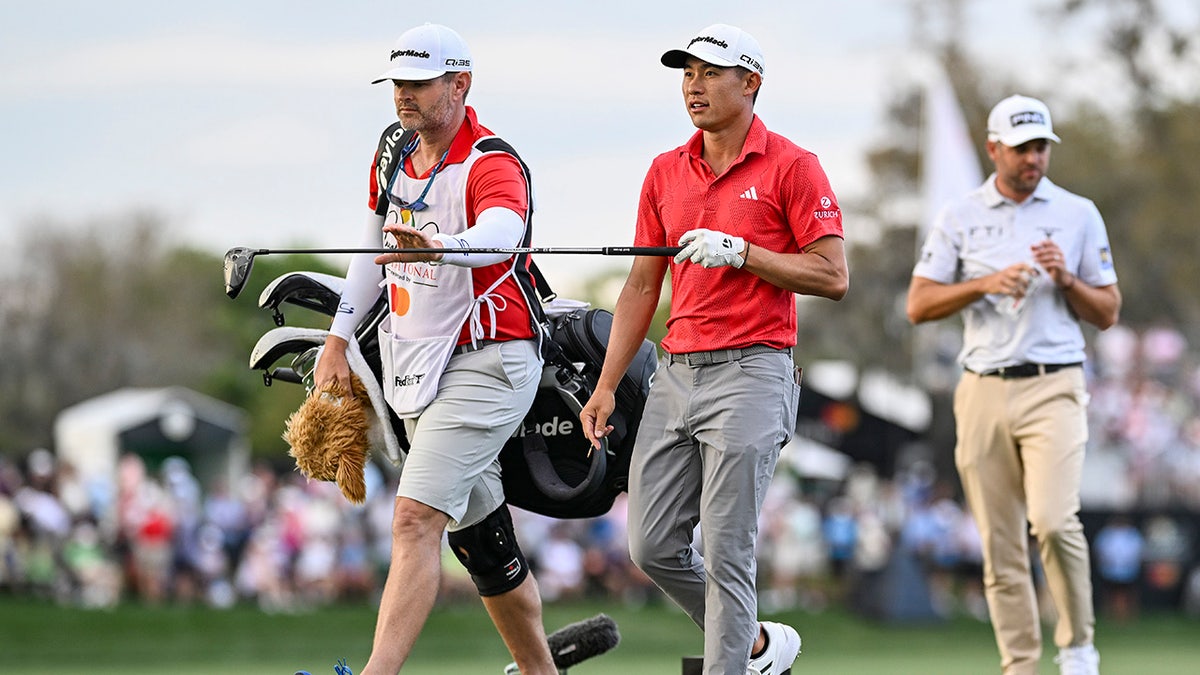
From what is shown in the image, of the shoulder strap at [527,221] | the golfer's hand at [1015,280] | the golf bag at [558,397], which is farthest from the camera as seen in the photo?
the golfer's hand at [1015,280]

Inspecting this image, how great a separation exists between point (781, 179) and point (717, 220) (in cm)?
28

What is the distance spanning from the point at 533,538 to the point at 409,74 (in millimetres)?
18598

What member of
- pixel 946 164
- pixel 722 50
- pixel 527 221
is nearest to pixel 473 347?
pixel 527 221

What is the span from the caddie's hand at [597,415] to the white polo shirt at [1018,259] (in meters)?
2.49

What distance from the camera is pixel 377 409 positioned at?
690 centimetres

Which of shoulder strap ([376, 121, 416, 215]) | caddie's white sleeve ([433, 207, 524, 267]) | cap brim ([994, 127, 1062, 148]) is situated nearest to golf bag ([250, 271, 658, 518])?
shoulder strap ([376, 121, 416, 215])

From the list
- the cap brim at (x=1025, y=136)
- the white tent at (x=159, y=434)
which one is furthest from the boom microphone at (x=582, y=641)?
the white tent at (x=159, y=434)

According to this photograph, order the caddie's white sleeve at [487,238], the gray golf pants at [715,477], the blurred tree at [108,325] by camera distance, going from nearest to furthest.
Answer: the caddie's white sleeve at [487,238] < the gray golf pants at [715,477] < the blurred tree at [108,325]

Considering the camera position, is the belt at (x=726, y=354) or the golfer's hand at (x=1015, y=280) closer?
the belt at (x=726, y=354)

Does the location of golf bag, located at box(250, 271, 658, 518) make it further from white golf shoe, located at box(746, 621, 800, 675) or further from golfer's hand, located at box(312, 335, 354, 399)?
white golf shoe, located at box(746, 621, 800, 675)

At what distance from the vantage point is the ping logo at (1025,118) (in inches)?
325

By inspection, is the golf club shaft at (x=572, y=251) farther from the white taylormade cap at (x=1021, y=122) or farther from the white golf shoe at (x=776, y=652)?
the white taylormade cap at (x=1021, y=122)

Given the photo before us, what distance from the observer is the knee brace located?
6.96 meters

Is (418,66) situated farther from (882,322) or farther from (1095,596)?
(882,322)
